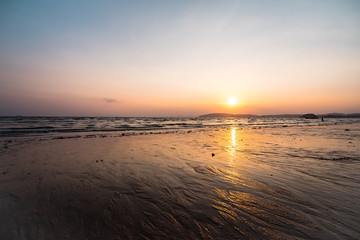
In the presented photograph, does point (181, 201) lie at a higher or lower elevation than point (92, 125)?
lower

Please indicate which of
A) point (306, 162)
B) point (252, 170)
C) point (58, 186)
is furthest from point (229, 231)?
point (306, 162)

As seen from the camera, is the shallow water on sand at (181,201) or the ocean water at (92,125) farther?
the ocean water at (92,125)

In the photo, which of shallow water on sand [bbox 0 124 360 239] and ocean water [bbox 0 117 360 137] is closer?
shallow water on sand [bbox 0 124 360 239]

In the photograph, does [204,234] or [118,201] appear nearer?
[204,234]

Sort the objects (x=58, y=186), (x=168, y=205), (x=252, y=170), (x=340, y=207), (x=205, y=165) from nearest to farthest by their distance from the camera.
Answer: (x=340, y=207) → (x=168, y=205) → (x=58, y=186) → (x=252, y=170) → (x=205, y=165)

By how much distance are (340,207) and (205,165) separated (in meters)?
4.54

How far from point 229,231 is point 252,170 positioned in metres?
4.09

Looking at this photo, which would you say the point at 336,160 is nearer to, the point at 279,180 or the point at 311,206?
the point at 279,180

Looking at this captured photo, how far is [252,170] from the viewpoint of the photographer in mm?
6684

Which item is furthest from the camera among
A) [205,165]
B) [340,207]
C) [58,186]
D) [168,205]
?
[205,165]

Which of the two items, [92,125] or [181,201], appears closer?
[181,201]

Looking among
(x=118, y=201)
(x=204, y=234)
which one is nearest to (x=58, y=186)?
(x=118, y=201)

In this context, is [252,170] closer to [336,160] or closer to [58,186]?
[336,160]

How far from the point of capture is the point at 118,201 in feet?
14.3
